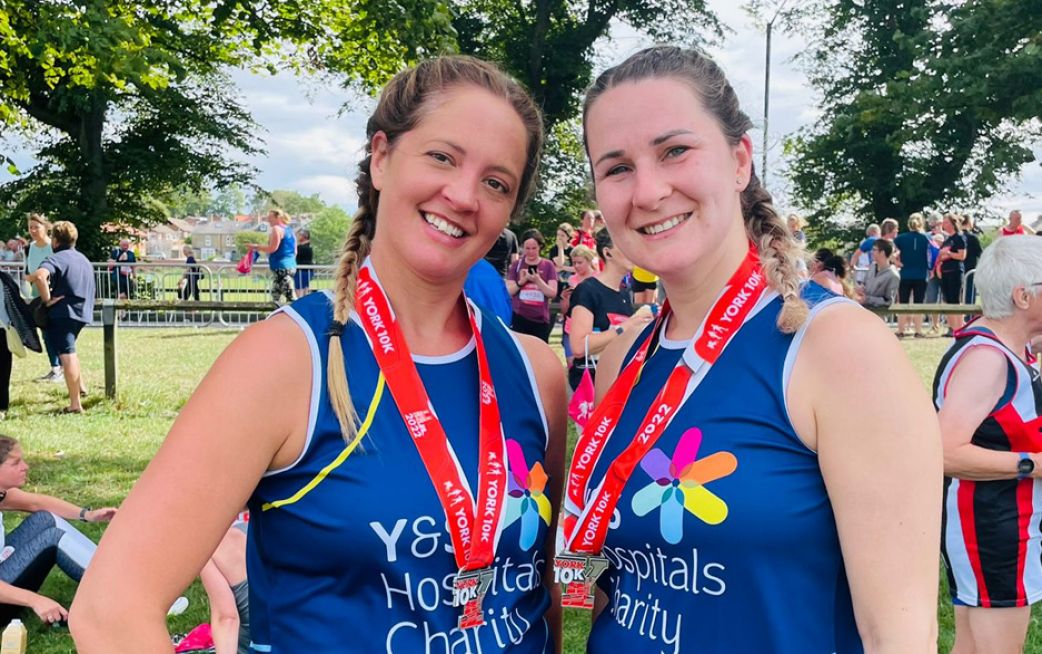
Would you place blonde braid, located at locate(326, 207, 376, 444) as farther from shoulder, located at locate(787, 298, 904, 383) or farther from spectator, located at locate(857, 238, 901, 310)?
spectator, located at locate(857, 238, 901, 310)

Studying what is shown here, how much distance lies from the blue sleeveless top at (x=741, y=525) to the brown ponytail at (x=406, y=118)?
700mm

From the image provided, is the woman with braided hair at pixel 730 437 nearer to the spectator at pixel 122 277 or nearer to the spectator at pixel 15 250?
the spectator at pixel 122 277

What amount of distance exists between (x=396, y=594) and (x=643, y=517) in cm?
51

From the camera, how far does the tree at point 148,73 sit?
7.64 m

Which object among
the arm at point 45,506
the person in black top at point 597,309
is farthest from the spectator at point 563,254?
the arm at point 45,506

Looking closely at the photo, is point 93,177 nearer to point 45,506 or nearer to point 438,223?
point 45,506

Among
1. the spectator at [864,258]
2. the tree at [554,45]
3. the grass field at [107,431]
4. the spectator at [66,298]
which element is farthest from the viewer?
the tree at [554,45]

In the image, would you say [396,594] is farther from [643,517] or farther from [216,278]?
[216,278]

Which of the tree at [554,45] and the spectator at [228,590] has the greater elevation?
the tree at [554,45]

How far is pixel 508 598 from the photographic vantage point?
1886mm

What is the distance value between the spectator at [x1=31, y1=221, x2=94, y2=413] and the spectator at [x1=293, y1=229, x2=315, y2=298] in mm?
8240

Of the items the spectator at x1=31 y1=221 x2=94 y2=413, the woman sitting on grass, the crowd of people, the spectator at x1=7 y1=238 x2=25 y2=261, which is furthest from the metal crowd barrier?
the crowd of people

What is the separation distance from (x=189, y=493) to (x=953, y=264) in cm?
1756

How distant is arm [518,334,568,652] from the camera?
215cm
